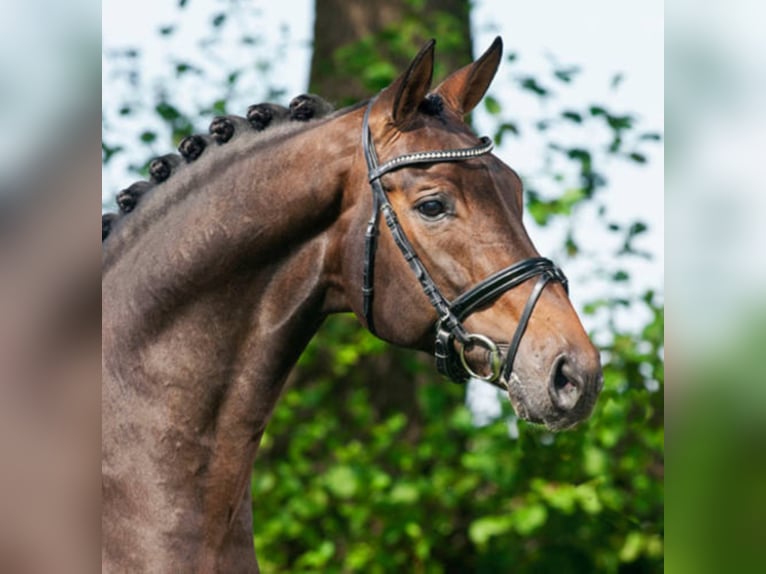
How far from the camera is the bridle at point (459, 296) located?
270 cm

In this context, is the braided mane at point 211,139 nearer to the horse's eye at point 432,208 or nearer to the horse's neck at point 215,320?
the horse's neck at point 215,320

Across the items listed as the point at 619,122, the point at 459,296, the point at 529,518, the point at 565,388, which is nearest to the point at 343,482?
the point at 529,518

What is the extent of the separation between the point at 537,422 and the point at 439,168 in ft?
2.30

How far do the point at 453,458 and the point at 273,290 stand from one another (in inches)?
158

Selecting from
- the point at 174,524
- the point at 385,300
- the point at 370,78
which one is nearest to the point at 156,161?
the point at 385,300

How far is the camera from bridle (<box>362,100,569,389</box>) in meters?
2.70

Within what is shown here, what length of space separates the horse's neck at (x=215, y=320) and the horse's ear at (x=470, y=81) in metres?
0.42

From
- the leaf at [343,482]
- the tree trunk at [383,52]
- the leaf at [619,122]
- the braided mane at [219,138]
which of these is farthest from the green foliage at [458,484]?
Result: the braided mane at [219,138]

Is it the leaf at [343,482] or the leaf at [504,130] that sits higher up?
the leaf at [504,130]

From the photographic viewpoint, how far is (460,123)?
3076 mm

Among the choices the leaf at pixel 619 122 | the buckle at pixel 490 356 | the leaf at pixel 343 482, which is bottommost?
the leaf at pixel 343 482

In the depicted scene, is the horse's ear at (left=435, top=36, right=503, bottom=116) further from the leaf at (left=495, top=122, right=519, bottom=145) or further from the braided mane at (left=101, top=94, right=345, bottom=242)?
the leaf at (left=495, top=122, right=519, bottom=145)

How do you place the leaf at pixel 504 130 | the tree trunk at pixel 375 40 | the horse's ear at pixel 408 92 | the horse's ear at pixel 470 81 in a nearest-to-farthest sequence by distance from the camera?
the horse's ear at pixel 408 92
the horse's ear at pixel 470 81
the leaf at pixel 504 130
the tree trunk at pixel 375 40
